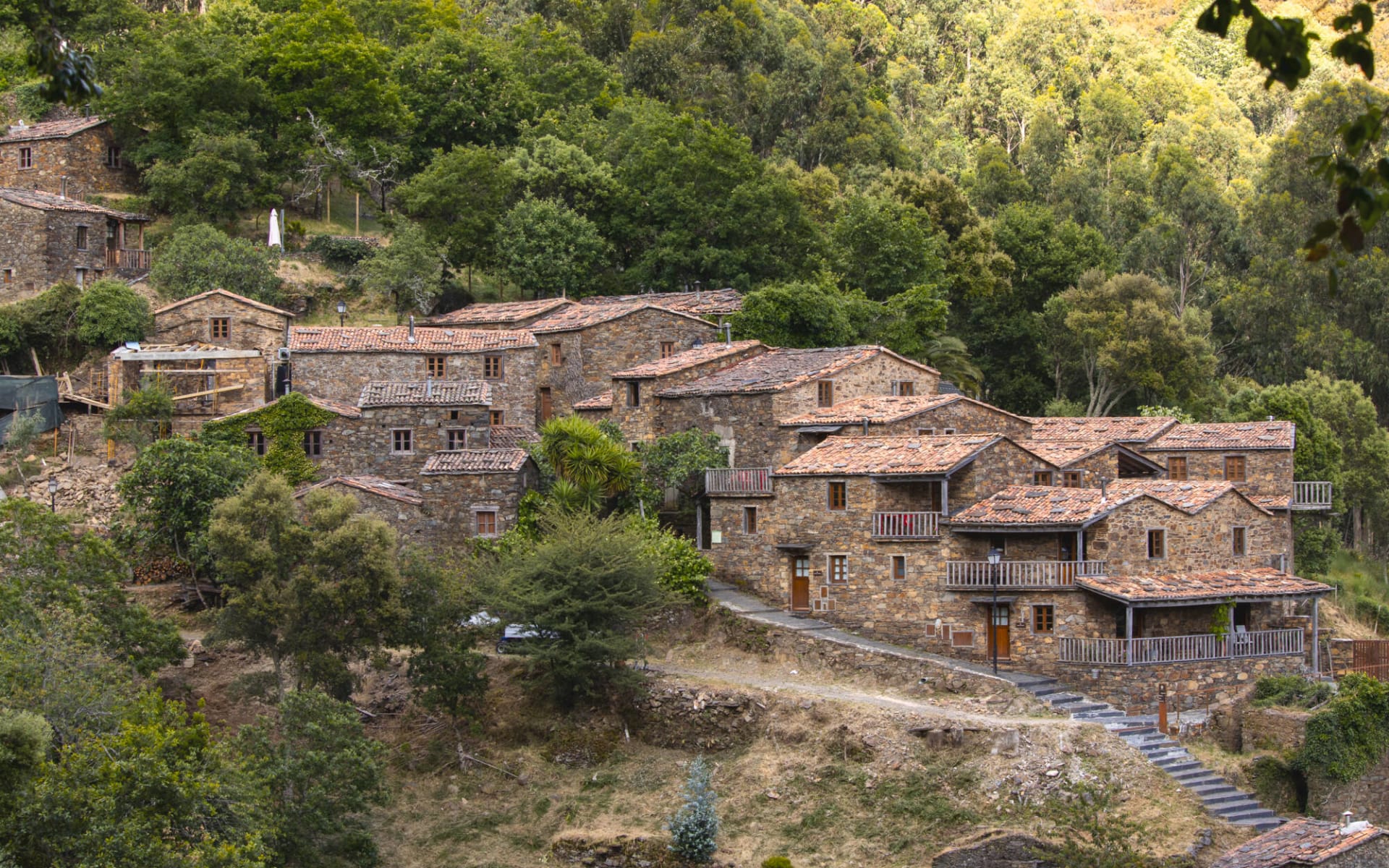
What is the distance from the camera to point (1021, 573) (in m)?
37.4

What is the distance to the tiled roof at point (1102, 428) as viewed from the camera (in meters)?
46.1

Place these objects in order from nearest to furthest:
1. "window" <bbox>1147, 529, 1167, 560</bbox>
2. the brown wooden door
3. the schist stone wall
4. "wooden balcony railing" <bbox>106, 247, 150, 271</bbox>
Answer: "window" <bbox>1147, 529, 1167, 560</bbox>
the brown wooden door
the schist stone wall
"wooden balcony railing" <bbox>106, 247, 150, 271</bbox>

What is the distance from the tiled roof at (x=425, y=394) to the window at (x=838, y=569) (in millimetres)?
11470

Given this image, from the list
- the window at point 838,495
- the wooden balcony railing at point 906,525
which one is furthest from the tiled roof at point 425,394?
the wooden balcony railing at point 906,525

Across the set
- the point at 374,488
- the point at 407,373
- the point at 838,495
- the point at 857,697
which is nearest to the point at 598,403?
the point at 407,373

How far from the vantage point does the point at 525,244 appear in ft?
188

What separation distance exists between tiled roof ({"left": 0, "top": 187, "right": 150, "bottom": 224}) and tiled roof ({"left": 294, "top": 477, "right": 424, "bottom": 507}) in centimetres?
1745

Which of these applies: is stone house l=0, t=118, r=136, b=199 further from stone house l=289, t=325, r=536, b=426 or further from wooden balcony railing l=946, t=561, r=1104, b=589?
wooden balcony railing l=946, t=561, r=1104, b=589

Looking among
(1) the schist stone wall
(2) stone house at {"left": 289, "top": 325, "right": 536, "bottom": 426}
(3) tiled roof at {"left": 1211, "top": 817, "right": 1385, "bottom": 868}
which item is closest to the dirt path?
(3) tiled roof at {"left": 1211, "top": 817, "right": 1385, "bottom": 868}

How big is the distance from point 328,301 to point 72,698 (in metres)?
28.5

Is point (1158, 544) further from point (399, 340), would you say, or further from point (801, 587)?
point (399, 340)

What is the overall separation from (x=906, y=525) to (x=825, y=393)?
684 centimetres

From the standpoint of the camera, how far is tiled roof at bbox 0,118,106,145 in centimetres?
5797

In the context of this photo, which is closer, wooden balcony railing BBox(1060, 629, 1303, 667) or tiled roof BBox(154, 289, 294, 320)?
wooden balcony railing BBox(1060, 629, 1303, 667)
